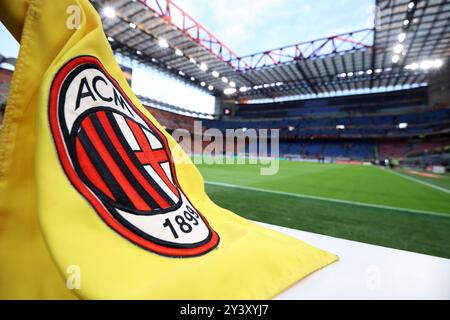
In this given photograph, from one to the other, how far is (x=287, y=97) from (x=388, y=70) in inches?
618

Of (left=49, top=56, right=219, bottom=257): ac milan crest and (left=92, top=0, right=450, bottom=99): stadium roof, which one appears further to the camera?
(left=92, top=0, right=450, bottom=99): stadium roof

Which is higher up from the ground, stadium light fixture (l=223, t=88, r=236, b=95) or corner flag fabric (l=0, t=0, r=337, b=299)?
stadium light fixture (l=223, t=88, r=236, b=95)

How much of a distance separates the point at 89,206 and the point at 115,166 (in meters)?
0.20

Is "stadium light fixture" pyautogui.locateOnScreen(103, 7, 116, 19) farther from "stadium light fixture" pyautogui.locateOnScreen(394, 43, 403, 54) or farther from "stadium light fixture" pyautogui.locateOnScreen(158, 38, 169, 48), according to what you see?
"stadium light fixture" pyautogui.locateOnScreen(394, 43, 403, 54)

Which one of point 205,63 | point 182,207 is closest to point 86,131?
point 182,207

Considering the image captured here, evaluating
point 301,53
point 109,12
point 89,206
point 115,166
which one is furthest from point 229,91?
point 89,206

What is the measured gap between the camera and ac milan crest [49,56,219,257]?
712mm

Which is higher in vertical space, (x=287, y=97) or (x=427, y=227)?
(x=287, y=97)

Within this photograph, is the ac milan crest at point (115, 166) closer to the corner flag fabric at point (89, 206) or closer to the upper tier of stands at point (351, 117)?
the corner flag fabric at point (89, 206)

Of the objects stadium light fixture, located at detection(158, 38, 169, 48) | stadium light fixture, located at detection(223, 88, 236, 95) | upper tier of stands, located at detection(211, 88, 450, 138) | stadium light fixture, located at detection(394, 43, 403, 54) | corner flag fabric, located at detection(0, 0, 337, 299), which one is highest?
stadium light fixture, located at detection(223, 88, 236, 95)

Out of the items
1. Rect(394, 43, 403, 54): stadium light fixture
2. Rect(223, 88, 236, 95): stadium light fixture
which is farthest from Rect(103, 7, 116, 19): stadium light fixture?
Rect(394, 43, 403, 54): stadium light fixture
